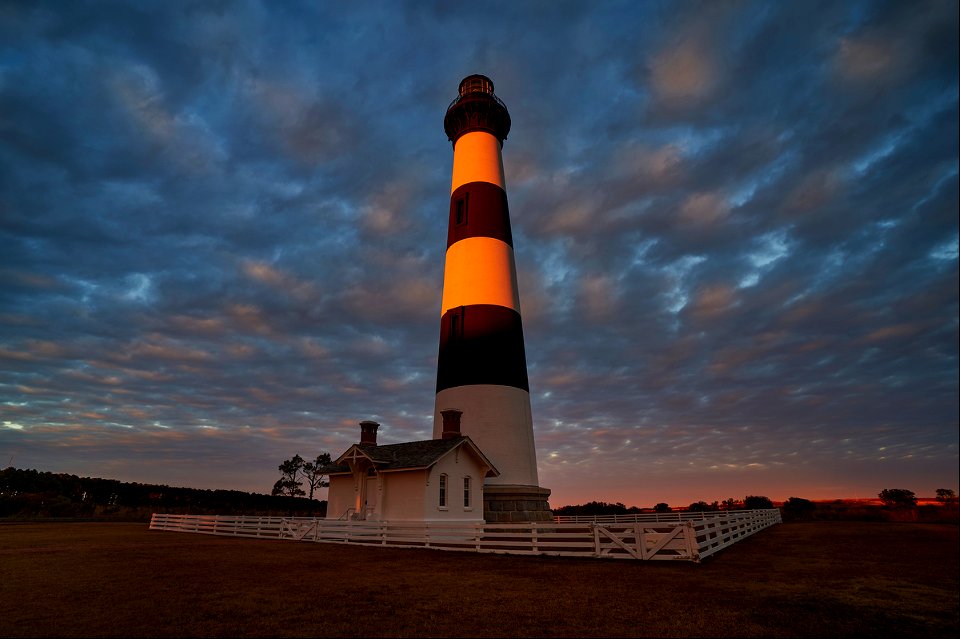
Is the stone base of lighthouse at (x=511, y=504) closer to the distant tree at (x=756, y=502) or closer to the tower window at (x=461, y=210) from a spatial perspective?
the tower window at (x=461, y=210)

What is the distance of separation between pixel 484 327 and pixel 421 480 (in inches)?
301

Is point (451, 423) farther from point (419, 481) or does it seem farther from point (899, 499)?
point (899, 499)

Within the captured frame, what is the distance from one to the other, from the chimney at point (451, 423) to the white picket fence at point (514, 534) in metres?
3.97

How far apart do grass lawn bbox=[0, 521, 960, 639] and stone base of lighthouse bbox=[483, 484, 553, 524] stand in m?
7.55

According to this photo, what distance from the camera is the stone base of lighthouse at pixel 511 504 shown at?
2278 centimetres

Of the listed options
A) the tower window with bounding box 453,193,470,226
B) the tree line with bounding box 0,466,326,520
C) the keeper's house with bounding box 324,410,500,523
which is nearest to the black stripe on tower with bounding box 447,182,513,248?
the tower window with bounding box 453,193,470,226

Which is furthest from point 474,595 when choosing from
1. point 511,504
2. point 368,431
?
point 368,431

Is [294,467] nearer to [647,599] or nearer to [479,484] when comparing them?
[479,484]

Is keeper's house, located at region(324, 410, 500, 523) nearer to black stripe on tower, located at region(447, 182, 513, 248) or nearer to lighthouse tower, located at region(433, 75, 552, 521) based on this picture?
lighthouse tower, located at region(433, 75, 552, 521)

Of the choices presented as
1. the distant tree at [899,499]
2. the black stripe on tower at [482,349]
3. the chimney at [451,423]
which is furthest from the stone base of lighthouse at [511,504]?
the distant tree at [899,499]

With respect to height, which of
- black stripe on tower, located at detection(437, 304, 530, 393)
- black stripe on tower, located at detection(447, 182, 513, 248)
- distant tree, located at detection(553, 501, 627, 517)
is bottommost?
distant tree, located at detection(553, 501, 627, 517)

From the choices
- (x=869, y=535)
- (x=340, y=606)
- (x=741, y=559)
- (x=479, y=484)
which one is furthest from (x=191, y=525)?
(x=869, y=535)

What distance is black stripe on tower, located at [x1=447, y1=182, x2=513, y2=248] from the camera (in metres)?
26.4

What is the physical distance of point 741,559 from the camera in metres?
14.4
